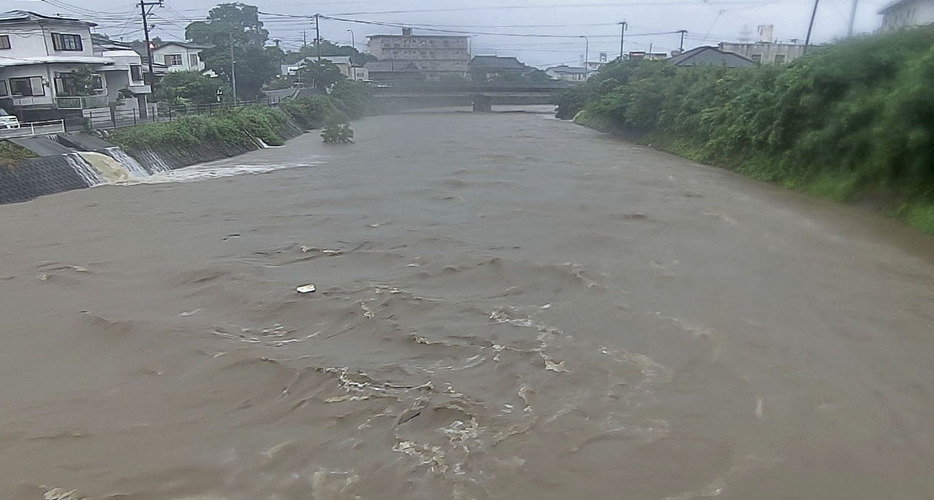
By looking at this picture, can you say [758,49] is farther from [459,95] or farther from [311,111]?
[311,111]

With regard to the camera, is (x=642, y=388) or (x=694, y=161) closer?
(x=642, y=388)

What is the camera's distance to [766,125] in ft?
73.4

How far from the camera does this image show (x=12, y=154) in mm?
19422

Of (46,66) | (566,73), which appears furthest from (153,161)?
(566,73)

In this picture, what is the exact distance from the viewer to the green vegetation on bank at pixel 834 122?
15.5 m

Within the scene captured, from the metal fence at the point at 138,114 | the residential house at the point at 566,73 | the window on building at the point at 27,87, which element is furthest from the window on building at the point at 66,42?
the residential house at the point at 566,73

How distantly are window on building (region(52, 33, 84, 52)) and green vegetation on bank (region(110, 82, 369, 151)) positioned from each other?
6.73 meters

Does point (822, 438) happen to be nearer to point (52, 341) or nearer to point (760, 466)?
point (760, 466)

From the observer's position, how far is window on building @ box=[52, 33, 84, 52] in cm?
3097

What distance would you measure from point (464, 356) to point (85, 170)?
17.2 meters

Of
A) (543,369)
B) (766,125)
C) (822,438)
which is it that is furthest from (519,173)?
(822,438)

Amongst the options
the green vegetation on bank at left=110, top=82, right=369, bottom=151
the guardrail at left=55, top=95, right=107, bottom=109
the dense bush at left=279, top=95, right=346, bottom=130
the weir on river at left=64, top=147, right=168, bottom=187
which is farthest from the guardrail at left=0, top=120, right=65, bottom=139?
the dense bush at left=279, top=95, right=346, bottom=130

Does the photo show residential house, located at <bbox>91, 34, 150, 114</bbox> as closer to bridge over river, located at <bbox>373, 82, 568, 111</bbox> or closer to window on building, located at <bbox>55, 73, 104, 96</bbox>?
window on building, located at <bbox>55, 73, 104, 96</bbox>

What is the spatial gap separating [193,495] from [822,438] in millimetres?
6033
